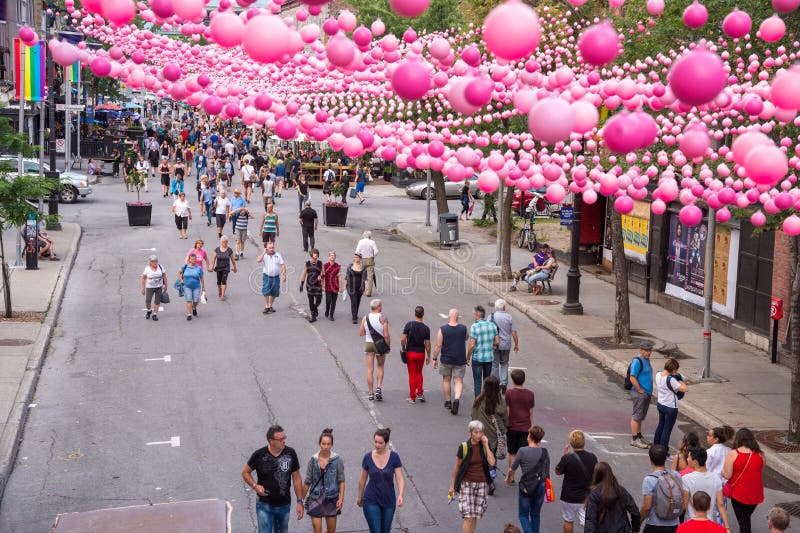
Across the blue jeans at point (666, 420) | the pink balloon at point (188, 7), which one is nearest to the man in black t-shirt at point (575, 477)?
the blue jeans at point (666, 420)

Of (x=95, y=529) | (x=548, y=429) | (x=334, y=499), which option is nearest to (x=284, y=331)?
(x=548, y=429)

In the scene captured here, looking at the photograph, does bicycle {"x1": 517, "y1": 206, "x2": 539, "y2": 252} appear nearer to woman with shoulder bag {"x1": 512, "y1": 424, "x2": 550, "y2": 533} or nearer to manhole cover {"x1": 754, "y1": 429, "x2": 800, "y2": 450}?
Result: manhole cover {"x1": 754, "y1": 429, "x2": 800, "y2": 450}

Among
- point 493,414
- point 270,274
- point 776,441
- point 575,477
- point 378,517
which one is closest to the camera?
point 378,517

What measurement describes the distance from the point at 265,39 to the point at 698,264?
63.5 ft

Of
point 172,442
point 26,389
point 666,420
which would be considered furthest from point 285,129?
point 26,389

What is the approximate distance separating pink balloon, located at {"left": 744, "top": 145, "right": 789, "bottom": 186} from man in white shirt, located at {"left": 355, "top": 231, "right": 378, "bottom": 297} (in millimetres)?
17282

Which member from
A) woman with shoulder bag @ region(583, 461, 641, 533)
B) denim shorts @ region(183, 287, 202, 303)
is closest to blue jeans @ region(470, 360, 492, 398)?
woman with shoulder bag @ region(583, 461, 641, 533)

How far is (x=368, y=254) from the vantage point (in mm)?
23312

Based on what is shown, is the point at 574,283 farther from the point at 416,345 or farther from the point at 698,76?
the point at 698,76

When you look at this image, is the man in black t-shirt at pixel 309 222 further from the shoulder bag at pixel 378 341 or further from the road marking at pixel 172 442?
the road marking at pixel 172 442

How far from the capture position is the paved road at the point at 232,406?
38.7 ft

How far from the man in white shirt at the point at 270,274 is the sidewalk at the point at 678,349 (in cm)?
590

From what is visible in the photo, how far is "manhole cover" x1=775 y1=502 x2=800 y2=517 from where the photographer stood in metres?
11.8

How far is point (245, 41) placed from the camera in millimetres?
5180
